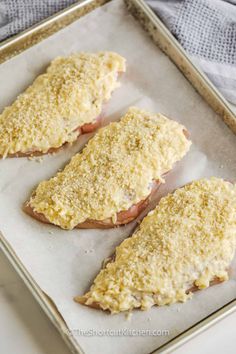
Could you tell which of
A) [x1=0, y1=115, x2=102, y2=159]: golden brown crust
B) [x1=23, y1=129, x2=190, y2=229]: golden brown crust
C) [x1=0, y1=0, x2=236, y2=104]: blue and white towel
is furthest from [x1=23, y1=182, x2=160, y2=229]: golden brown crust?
[x1=0, y1=0, x2=236, y2=104]: blue and white towel

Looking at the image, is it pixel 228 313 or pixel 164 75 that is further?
pixel 164 75

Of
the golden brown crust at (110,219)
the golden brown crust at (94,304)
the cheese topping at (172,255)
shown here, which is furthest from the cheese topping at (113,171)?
the golden brown crust at (94,304)

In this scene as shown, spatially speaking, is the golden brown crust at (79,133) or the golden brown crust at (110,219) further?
the golden brown crust at (79,133)

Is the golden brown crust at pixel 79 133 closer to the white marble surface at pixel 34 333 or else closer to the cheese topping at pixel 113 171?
the cheese topping at pixel 113 171

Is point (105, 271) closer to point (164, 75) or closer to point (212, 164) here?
point (212, 164)

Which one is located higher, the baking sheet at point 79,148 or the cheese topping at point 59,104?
the cheese topping at point 59,104

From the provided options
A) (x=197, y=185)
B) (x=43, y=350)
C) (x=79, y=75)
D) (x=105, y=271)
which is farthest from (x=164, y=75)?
(x=43, y=350)

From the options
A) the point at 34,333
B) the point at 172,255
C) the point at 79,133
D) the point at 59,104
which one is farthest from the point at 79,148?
the point at 34,333
